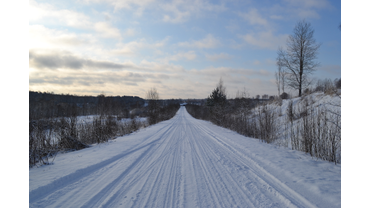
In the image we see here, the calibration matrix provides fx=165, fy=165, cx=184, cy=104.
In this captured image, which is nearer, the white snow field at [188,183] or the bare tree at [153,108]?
the white snow field at [188,183]

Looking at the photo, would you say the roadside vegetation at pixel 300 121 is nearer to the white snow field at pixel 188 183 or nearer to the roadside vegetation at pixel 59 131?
the white snow field at pixel 188 183

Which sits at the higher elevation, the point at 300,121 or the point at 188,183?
the point at 300,121

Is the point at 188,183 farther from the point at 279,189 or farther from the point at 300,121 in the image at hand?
the point at 300,121

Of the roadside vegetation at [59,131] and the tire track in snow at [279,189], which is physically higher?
the roadside vegetation at [59,131]

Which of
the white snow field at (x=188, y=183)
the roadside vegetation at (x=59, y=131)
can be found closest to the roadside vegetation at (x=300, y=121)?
the white snow field at (x=188, y=183)

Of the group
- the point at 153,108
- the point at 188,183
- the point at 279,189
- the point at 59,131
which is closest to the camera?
the point at 279,189

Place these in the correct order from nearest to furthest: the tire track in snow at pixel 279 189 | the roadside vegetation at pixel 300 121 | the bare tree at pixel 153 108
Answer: the tire track in snow at pixel 279 189 → the roadside vegetation at pixel 300 121 → the bare tree at pixel 153 108

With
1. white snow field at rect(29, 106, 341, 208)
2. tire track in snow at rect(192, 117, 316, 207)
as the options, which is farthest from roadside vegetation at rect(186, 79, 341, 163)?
tire track in snow at rect(192, 117, 316, 207)

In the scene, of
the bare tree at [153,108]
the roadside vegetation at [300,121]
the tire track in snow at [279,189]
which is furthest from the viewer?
the bare tree at [153,108]

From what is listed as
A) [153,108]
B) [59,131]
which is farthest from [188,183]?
[153,108]

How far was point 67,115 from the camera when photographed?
8.77 m

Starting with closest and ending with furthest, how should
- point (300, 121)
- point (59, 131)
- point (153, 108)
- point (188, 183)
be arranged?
point (188, 183), point (59, 131), point (300, 121), point (153, 108)
